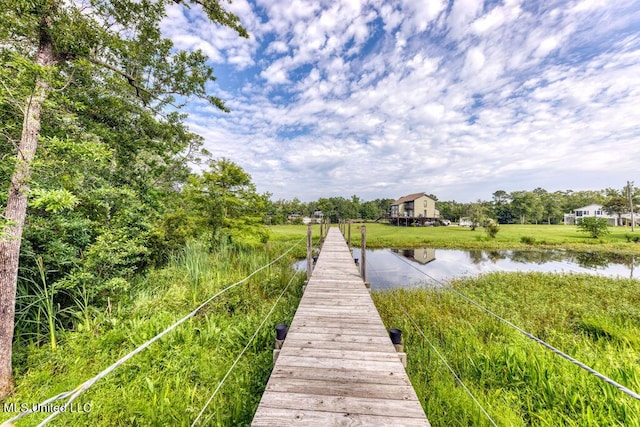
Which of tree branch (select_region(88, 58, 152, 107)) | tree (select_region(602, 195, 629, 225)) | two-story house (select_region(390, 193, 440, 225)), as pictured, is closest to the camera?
tree branch (select_region(88, 58, 152, 107))

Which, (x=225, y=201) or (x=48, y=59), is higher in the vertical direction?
(x=48, y=59)

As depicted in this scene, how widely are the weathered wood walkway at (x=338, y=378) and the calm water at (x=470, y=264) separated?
632 centimetres

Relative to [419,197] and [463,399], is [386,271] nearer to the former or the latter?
[463,399]

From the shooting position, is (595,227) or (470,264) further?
(595,227)

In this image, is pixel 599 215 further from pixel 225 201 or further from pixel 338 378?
pixel 338 378

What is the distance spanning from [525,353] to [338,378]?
3.57 metres

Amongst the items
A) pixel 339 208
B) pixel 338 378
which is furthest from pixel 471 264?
pixel 339 208

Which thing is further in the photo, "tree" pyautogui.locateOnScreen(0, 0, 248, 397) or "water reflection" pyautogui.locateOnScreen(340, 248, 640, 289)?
"water reflection" pyautogui.locateOnScreen(340, 248, 640, 289)

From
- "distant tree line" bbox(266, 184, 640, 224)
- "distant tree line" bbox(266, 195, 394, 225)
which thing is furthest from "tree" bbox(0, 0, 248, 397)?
"distant tree line" bbox(266, 195, 394, 225)

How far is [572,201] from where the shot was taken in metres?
56.4

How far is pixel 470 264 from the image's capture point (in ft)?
45.2

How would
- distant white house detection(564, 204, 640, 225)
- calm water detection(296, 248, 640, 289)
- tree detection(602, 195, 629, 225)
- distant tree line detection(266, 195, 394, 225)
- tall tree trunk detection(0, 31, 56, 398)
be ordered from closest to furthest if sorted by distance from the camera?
1. tall tree trunk detection(0, 31, 56, 398)
2. calm water detection(296, 248, 640, 289)
3. tree detection(602, 195, 629, 225)
4. distant white house detection(564, 204, 640, 225)
5. distant tree line detection(266, 195, 394, 225)

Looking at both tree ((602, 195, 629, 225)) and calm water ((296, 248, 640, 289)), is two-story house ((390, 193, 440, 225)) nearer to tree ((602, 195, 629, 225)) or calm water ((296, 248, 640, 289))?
calm water ((296, 248, 640, 289))

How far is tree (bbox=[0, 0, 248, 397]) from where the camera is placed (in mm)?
2957
